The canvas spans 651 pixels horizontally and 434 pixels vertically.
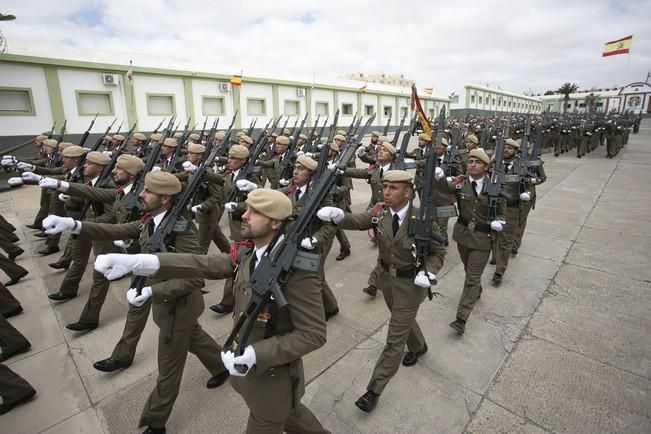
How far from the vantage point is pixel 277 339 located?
1792 millimetres

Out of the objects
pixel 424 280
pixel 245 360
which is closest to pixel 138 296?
pixel 245 360

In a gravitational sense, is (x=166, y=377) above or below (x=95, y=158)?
below

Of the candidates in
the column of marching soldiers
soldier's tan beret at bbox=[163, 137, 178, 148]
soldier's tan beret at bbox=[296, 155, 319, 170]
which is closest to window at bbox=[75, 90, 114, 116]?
soldier's tan beret at bbox=[163, 137, 178, 148]

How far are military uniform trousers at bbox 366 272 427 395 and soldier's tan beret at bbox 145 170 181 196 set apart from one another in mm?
2071

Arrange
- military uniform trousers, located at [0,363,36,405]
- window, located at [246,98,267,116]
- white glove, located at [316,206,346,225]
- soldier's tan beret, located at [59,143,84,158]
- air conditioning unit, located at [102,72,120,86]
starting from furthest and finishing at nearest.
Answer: window, located at [246,98,267,116], air conditioning unit, located at [102,72,120,86], soldier's tan beret, located at [59,143,84,158], military uniform trousers, located at [0,363,36,405], white glove, located at [316,206,346,225]

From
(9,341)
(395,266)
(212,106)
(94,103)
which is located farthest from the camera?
(212,106)

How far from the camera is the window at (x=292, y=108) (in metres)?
24.0

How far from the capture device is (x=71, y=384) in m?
3.27

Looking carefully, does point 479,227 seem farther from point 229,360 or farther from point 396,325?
point 229,360

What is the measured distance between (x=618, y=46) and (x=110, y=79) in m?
36.4

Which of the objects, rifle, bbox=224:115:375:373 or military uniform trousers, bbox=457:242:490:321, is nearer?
rifle, bbox=224:115:375:373

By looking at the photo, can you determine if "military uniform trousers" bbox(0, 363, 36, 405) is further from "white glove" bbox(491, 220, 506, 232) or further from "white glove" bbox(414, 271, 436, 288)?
"white glove" bbox(491, 220, 506, 232)

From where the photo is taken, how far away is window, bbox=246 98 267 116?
21.8m

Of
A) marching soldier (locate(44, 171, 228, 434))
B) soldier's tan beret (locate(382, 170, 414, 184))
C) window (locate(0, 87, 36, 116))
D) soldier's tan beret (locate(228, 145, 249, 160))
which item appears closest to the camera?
marching soldier (locate(44, 171, 228, 434))
